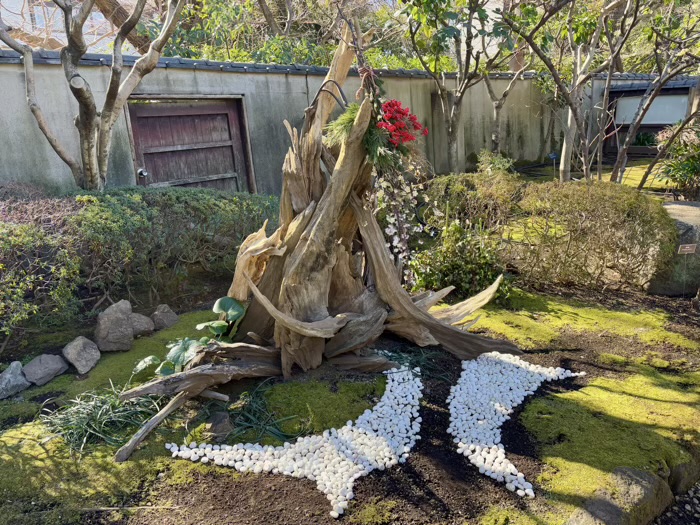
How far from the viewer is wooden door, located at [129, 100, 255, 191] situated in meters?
7.58

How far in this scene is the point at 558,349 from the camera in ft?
14.5

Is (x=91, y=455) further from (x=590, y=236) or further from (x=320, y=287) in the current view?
(x=590, y=236)

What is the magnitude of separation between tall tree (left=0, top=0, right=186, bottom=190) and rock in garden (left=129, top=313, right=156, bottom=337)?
2192mm

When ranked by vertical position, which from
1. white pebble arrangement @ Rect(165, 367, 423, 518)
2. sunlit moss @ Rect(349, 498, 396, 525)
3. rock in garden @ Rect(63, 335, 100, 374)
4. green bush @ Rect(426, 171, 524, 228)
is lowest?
sunlit moss @ Rect(349, 498, 396, 525)

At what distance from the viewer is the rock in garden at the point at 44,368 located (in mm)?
3935

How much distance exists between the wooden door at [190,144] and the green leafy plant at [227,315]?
418 cm

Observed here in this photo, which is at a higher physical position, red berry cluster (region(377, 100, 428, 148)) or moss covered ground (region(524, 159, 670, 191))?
red berry cluster (region(377, 100, 428, 148))

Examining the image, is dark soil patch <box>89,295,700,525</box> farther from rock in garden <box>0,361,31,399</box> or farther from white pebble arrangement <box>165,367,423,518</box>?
rock in garden <box>0,361,31,399</box>

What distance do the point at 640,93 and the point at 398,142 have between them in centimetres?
1631

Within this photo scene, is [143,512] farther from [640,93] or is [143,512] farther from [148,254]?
[640,93]

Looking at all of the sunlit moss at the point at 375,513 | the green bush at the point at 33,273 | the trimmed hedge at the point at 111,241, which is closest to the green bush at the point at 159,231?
the trimmed hedge at the point at 111,241

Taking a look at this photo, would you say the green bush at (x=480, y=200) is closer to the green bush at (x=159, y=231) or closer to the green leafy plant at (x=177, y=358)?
the green bush at (x=159, y=231)

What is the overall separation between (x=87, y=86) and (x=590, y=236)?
5.34 metres

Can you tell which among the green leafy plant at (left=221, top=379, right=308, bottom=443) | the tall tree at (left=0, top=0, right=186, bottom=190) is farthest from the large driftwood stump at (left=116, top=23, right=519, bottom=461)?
the tall tree at (left=0, top=0, right=186, bottom=190)
